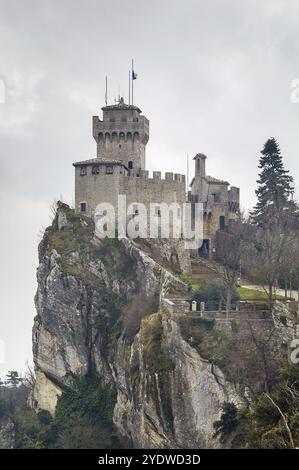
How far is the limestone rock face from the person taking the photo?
5412cm

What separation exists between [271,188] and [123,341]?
21433mm

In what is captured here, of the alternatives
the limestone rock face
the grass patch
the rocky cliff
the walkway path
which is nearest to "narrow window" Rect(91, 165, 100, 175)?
the limestone rock face

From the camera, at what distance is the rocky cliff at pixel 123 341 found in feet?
177

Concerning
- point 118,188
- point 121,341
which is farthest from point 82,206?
point 121,341

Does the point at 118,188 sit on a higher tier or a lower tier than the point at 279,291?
higher

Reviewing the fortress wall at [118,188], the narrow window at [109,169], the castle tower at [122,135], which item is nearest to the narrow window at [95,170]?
the fortress wall at [118,188]

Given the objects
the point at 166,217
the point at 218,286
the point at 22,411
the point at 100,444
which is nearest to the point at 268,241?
the point at 218,286

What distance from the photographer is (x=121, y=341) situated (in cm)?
6481

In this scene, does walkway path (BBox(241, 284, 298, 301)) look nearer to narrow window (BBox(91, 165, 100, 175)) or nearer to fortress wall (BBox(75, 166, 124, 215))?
fortress wall (BBox(75, 166, 124, 215))

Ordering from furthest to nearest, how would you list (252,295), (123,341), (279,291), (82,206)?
(82,206)
(123,341)
(279,291)
(252,295)

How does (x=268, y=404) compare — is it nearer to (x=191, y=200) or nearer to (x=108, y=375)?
(x=108, y=375)

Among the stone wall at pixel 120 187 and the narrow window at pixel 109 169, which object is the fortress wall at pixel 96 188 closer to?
the stone wall at pixel 120 187

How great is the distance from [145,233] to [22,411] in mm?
20091

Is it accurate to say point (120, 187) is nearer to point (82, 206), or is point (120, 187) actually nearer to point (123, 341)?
point (82, 206)
